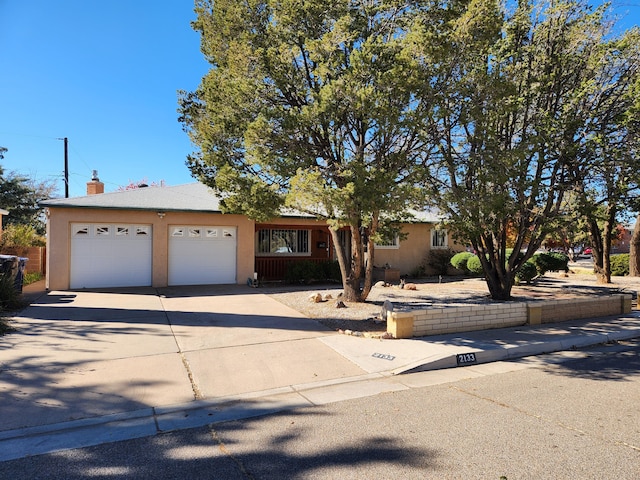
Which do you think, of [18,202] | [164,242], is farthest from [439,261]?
[18,202]

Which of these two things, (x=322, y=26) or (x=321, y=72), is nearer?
(x=321, y=72)

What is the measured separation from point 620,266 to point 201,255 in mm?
21330

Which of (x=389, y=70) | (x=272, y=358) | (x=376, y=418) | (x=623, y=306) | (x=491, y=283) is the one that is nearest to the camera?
(x=376, y=418)

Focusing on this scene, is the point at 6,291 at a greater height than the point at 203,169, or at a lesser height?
lesser

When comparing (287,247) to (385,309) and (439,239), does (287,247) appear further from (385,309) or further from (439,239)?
(385,309)

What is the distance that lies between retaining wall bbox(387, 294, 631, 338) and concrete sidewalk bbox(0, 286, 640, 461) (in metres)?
0.31

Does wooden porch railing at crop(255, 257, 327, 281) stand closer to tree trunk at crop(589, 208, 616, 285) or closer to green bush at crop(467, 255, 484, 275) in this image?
green bush at crop(467, 255, 484, 275)

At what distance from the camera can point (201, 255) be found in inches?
591

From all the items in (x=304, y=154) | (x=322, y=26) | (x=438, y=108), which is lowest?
(x=304, y=154)

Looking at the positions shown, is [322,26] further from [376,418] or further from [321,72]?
[376,418]

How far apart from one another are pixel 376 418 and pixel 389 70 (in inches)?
235

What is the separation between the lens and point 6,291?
31.5 feet

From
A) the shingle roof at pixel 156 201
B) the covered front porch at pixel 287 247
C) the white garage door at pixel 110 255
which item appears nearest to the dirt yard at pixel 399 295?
the covered front porch at pixel 287 247

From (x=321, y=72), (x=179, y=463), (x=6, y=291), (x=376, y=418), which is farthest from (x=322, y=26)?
(x=6, y=291)
